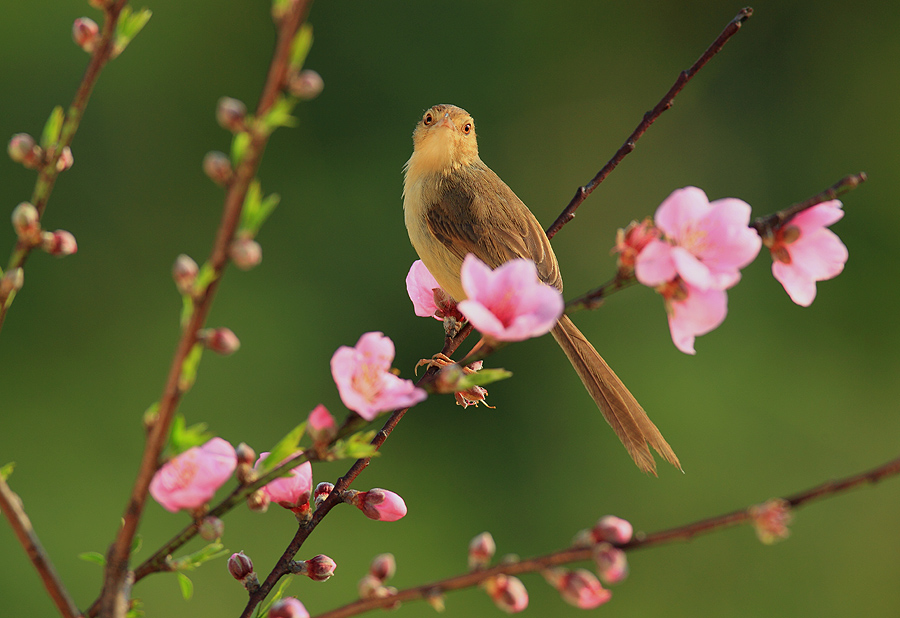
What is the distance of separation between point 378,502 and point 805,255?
539 millimetres

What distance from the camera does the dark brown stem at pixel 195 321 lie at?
60 centimetres

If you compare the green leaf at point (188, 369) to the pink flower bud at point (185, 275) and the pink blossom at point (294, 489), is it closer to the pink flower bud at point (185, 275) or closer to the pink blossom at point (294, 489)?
the pink flower bud at point (185, 275)

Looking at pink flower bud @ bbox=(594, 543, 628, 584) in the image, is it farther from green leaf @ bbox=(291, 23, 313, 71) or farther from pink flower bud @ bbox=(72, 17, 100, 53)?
pink flower bud @ bbox=(72, 17, 100, 53)

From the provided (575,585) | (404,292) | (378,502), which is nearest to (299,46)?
(575,585)

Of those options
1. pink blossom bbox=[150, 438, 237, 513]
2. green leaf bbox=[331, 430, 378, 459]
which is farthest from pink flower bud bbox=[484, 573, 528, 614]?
pink blossom bbox=[150, 438, 237, 513]

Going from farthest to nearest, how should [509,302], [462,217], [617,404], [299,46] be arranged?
[462,217]
[617,404]
[509,302]
[299,46]

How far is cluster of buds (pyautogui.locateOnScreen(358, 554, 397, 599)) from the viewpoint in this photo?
2.37 ft

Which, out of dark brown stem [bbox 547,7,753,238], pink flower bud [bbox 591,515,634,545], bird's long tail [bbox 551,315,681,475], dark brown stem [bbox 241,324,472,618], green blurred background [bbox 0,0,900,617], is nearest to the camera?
pink flower bud [bbox 591,515,634,545]

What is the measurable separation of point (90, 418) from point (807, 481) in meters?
5.74

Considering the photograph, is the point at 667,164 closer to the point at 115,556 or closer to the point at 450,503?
the point at 450,503

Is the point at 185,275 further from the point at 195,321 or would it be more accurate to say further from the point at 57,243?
the point at 57,243

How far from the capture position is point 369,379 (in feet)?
2.64

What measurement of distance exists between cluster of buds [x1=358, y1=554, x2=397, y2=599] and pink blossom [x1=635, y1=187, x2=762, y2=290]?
336 millimetres

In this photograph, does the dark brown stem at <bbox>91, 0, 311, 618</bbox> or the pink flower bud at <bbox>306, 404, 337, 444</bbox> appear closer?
the dark brown stem at <bbox>91, 0, 311, 618</bbox>
